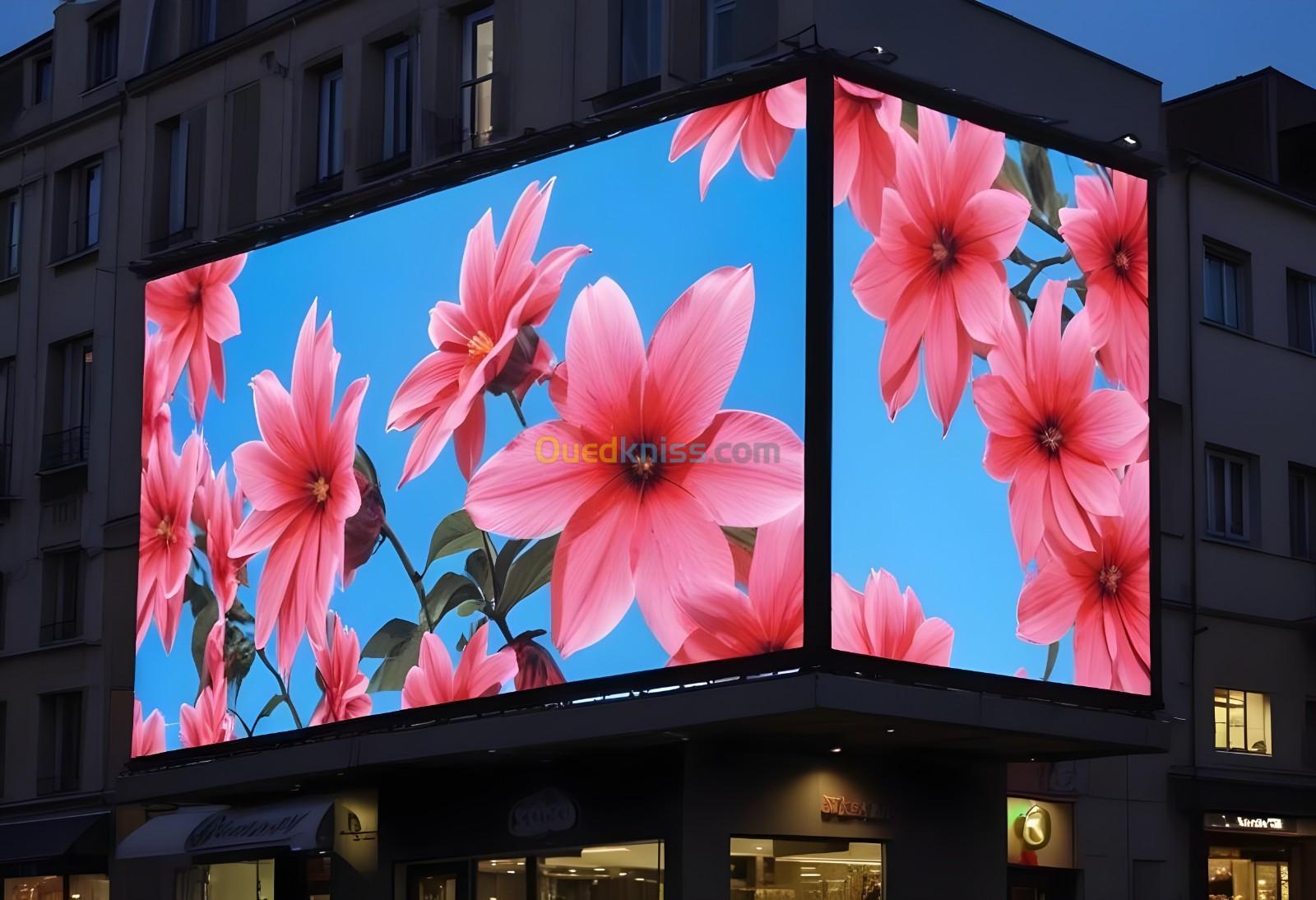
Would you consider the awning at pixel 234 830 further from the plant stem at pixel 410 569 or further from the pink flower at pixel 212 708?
the plant stem at pixel 410 569

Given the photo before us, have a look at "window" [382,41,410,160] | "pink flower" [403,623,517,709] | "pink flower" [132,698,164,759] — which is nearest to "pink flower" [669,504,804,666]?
"pink flower" [403,623,517,709]

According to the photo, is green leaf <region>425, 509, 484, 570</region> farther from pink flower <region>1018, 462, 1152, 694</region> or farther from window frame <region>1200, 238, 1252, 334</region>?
window frame <region>1200, 238, 1252, 334</region>

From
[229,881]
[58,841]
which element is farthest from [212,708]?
[58,841]

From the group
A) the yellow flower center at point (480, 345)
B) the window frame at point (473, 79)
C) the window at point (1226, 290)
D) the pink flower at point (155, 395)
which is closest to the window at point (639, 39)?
the window frame at point (473, 79)

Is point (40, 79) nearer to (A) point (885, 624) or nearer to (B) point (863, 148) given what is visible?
(B) point (863, 148)

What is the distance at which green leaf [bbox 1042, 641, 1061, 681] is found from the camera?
74.3ft

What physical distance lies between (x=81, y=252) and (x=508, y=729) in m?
17.1

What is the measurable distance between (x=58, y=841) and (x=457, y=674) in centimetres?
1156

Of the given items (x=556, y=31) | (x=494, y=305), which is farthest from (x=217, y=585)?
(x=556, y=31)

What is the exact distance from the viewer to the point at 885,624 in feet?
68.6

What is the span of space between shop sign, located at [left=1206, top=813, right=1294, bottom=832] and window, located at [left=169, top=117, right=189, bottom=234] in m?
18.0

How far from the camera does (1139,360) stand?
24.4 m

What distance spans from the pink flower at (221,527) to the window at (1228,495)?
13601mm

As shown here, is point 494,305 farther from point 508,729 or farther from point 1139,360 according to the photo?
point 1139,360
